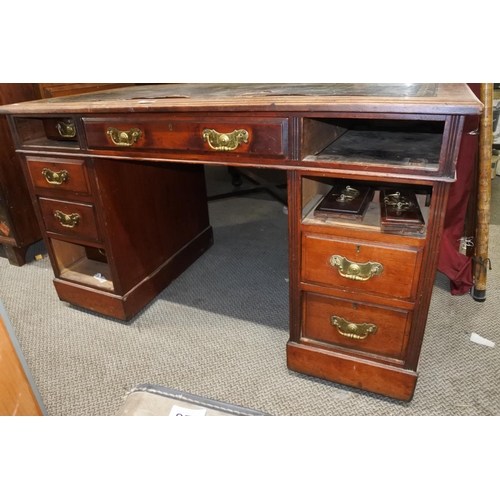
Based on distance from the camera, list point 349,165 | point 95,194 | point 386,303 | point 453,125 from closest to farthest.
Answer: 1. point 453,125
2. point 349,165
3. point 386,303
4. point 95,194

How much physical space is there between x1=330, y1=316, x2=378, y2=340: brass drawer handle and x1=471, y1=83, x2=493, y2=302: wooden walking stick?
80 cm

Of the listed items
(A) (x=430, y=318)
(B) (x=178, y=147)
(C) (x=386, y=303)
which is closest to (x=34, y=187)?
(B) (x=178, y=147)

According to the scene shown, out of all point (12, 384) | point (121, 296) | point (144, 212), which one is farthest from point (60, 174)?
point (12, 384)

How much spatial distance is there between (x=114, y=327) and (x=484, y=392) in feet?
4.75

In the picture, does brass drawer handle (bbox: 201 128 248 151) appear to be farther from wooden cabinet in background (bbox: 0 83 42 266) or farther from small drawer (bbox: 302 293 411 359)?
wooden cabinet in background (bbox: 0 83 42 266)

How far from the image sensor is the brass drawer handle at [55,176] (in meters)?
1.47

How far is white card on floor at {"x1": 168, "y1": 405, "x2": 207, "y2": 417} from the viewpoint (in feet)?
2.94

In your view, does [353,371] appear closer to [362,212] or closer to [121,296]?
[362,212]

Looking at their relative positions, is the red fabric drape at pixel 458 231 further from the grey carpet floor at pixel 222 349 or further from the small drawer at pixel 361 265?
the small drawer at pixel 361 265

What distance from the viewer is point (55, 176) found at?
4.86 ft

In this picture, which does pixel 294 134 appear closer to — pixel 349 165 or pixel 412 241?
pixel 349 165

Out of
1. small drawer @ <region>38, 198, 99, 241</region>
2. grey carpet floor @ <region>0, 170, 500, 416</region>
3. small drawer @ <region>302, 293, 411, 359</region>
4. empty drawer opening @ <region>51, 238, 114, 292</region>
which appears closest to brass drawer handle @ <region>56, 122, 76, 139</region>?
small drawer @ <region>38, 198, 99, 241</region>

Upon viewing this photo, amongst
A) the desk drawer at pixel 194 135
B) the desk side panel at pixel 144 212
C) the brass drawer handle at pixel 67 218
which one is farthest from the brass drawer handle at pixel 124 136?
the brass drawer handle at pixel 67 218

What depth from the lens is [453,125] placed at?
87 cm
